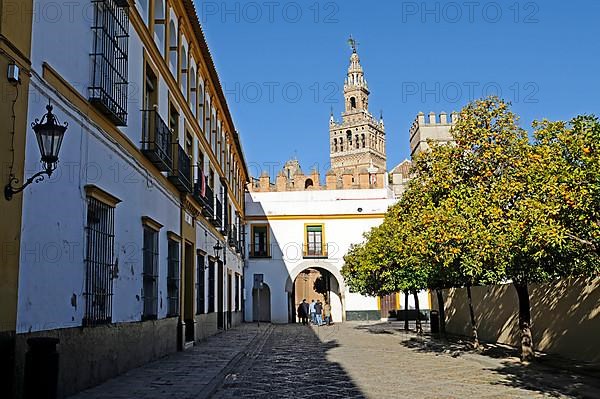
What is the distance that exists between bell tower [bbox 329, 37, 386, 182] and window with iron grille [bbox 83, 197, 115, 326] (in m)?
89.0

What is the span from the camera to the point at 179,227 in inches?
669

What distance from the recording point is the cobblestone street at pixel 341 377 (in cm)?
949

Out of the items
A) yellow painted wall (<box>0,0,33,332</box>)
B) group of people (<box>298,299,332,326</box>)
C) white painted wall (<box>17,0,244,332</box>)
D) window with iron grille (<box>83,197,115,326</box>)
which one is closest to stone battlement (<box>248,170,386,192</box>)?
group of people (<box>298,299,332,326</box>)

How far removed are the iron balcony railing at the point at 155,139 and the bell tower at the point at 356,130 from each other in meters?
85.0

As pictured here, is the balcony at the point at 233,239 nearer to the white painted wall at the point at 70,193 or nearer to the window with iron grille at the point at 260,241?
the window with iron grille at the point at 260,241

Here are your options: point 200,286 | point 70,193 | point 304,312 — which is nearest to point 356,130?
point 304,312

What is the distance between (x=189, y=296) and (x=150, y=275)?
500 cm

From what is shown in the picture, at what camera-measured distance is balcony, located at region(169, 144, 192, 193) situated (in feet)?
51.7

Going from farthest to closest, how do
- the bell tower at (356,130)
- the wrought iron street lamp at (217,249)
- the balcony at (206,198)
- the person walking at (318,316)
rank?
1. the bell tower at (356,130)
2. the person walking at (318,316)
3. the wrought iron street lamp at (217,249)
4. the balcony at (206,198)

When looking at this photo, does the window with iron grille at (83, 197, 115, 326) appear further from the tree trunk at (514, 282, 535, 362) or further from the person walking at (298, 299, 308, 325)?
the person walking at (298, 299, 308, 325)

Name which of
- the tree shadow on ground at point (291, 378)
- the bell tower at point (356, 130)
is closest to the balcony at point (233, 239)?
the tree shadow on ground at point (291, 378)

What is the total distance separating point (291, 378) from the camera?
37.3ft

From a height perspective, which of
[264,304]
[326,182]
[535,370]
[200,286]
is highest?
[326,182]

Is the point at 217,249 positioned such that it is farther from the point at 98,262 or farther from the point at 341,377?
the point at 98,262
